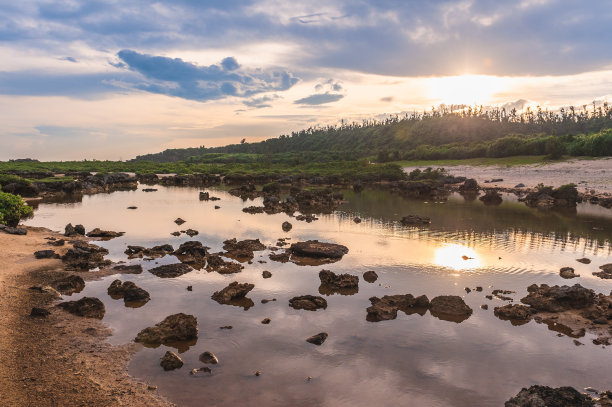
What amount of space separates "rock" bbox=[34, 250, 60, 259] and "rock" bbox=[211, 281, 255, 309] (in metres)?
10.4

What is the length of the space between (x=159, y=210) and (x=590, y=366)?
136ft

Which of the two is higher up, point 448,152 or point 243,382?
point 448,152

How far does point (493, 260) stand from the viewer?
24.8 metres

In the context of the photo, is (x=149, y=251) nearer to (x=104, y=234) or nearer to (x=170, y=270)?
(x=170, y=270)

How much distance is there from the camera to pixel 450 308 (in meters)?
16.8

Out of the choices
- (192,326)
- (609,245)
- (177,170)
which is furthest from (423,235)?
(177,170)

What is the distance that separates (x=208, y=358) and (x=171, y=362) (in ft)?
3.54

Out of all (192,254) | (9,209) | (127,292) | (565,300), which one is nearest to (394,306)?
(565,300)

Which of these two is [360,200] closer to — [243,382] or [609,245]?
[609,245]

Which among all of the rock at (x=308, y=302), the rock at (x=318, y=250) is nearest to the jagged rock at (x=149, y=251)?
the rock at (x=318, y=250)

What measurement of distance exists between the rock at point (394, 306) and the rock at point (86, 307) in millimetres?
10163

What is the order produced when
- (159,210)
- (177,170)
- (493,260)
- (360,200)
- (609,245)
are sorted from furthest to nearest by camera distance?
1. (177,170)
2. (360,200)
3. (159,210)
4. (609,245)
5. (493,260)

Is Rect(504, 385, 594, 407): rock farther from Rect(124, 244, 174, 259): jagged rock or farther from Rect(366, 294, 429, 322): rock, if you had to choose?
Rect(124, 244, 174, 259): jagged rock

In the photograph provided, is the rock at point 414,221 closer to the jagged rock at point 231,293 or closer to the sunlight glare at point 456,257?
the sunlight glare at point 456,257
